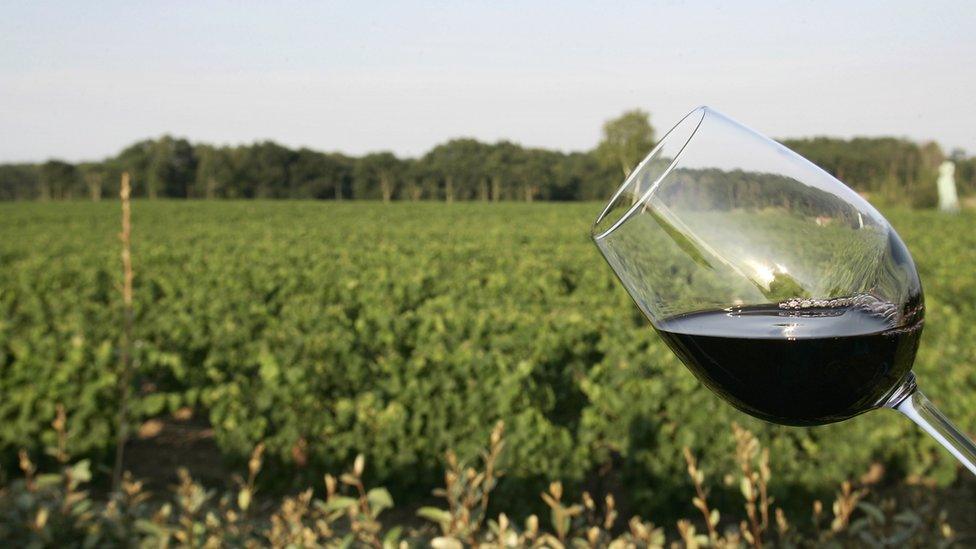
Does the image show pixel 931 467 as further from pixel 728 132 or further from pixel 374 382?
pixel 728 132

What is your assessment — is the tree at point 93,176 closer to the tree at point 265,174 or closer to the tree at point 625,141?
the tree at point 265,174

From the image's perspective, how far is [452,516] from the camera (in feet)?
7.72

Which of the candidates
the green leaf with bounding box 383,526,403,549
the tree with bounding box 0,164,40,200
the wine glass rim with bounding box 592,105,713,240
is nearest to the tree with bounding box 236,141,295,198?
the tree with bounding box 0,164,40,200

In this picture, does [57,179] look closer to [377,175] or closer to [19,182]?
[19,182]

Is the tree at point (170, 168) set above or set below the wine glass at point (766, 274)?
above

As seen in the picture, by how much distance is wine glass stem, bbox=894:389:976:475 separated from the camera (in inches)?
31.9

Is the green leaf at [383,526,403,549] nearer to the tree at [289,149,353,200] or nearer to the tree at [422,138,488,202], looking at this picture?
the tree at [422,138,488,202]

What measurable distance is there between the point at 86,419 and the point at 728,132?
4.56 metres

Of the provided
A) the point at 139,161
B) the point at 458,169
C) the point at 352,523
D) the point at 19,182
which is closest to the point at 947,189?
the point at 458,169

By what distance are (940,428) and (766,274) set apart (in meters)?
0.23

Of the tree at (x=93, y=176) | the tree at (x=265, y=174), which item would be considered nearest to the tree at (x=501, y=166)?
the tree at (x=265, y=174)

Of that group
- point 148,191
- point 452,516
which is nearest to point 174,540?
point 452,516

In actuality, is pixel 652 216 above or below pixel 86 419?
above

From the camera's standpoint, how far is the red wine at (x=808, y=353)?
37.1 inches
